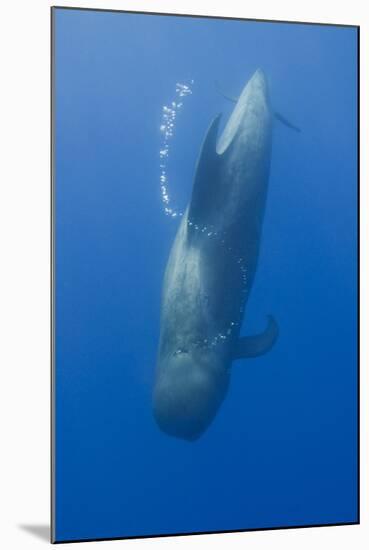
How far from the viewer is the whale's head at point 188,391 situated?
4.79 metres

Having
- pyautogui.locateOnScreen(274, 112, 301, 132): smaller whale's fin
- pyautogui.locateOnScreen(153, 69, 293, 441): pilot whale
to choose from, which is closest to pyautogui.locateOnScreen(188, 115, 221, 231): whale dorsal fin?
pyautogui.locateOnScreen(153, 69, 293, 441): pilot whale

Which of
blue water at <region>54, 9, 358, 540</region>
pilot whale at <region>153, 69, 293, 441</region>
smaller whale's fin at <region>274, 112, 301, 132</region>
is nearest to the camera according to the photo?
blue water at <region>54, 9, 358, 540</region>

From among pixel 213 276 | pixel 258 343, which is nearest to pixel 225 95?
pixel 213 276

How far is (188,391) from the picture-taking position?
190 inches

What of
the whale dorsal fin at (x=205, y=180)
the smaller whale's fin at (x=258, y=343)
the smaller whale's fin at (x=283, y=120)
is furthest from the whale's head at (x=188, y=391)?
the smaller whale's fin at (x=283, y=120)

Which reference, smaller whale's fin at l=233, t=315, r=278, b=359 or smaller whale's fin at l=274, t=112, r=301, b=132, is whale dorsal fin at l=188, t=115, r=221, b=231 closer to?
smaller whale's fin at l=274, t=112, r=301, b=132

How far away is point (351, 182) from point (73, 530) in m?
2.19

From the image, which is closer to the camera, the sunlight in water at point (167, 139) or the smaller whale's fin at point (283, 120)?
the sunlight in water at point (167, 139)

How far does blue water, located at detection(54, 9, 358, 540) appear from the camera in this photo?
4688 mm

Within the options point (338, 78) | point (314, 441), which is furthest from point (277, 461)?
point (338, 78)

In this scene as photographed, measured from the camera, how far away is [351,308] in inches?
201

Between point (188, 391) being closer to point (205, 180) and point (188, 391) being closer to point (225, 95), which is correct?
point (205, 180)

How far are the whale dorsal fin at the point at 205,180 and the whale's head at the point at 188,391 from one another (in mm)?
653

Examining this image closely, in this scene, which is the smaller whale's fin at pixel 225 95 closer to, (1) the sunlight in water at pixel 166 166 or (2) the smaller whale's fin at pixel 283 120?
(1) the sunlight in water at pixel 166 166
